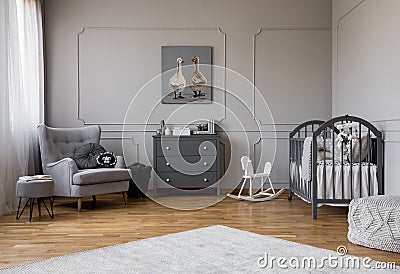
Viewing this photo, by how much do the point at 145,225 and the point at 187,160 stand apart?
1795 mm

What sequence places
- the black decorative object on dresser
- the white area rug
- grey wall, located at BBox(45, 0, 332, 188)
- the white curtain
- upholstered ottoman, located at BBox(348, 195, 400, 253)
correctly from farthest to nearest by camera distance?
grey wall, located at BBox(45, 0, 332, 188) → the black decorative object on dresser → the white curtain → upholstered ottoman, located at BBox(348, 195, 400, 253) → the white area rug

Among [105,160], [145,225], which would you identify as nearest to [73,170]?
[105,160]

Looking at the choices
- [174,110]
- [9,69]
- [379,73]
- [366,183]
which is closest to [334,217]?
[366,183]

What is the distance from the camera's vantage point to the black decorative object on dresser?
18.7 feet

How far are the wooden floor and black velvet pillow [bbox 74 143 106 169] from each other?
436 millimetres

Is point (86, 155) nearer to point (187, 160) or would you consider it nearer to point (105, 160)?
point (105, 160)

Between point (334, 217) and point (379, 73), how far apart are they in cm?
140

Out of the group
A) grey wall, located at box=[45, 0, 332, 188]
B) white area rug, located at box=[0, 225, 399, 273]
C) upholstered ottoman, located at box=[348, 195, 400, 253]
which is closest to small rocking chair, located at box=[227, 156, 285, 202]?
grey wall, located at box=[45, 0, 332, 188]

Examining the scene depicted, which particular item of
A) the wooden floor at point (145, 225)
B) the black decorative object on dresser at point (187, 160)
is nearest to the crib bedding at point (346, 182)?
the wooden floor at point (145, 225)

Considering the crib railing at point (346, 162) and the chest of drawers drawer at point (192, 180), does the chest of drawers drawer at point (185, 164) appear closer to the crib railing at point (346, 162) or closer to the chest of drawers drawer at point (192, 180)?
the chest of drawers drawer at point (192, 180)

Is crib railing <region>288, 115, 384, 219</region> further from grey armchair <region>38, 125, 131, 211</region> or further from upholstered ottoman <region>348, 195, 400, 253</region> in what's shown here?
grey armchair <region>38, 125, 131, 211</region>

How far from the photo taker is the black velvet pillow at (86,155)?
5.25m

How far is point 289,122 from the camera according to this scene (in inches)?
241

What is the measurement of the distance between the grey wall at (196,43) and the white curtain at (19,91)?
1.40ft
